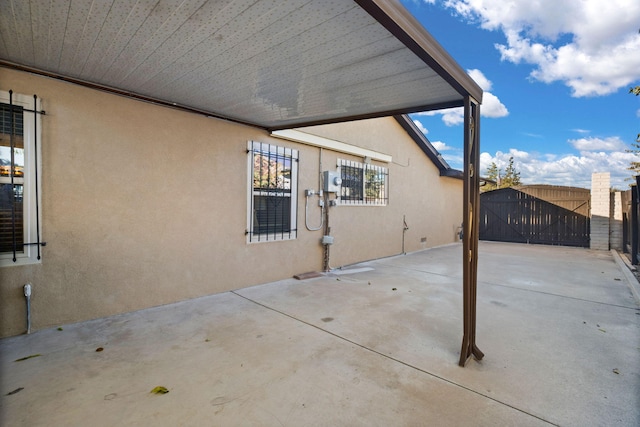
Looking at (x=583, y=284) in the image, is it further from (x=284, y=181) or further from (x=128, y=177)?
(x=128, y=177)

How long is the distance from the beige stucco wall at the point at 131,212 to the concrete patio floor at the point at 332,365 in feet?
1.03

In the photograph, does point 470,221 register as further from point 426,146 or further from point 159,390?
point 426,146

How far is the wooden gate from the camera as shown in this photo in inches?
410

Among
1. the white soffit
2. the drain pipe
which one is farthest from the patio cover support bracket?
the drain pipe

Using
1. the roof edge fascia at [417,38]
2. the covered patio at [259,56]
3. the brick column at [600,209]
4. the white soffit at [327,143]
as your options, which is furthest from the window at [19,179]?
the brick column at [600,209]

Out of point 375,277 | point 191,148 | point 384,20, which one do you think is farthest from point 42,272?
point 375,277

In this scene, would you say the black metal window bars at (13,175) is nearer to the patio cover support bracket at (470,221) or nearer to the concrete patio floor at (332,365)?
the concrete patio floor at (332,365)

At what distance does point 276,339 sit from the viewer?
288 centimetres

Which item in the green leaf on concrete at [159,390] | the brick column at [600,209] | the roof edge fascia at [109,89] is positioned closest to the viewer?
the green leaf on concrete at [159,390]

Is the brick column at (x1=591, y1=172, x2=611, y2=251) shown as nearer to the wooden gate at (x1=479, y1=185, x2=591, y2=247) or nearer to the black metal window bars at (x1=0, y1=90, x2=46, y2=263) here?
the wooden gate at (x1=479, y1=185, x2=591, y2=247)

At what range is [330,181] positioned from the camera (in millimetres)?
5824

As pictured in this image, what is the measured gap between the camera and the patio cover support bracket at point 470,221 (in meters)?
2.54

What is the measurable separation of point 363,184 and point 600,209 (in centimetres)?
836

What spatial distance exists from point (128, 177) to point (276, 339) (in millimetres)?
2591
